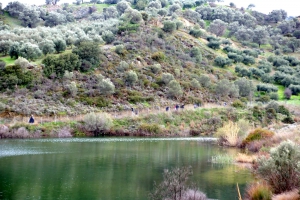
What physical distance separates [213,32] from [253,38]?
1295 cm

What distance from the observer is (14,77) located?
203 ft

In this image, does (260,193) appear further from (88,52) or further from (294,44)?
(294,44)

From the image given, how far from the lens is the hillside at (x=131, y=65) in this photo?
6369 cm

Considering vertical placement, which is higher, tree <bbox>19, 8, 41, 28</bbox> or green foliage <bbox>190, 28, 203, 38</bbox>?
tree <bbox>19, 8, 41, 28</bbox>

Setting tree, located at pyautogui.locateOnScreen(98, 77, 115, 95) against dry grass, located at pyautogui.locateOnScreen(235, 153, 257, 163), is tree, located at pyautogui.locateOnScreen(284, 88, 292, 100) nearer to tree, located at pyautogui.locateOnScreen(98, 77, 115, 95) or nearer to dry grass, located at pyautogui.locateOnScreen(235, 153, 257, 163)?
tree, located at pyautogui.locateOnScreen(98, 77, 115, 95)

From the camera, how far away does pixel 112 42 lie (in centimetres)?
9062

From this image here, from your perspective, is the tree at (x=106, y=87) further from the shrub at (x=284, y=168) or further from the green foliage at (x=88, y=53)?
the shrub at (x=284, y=168)

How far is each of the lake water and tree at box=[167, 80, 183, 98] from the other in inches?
1260

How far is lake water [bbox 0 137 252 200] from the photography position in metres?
20.8

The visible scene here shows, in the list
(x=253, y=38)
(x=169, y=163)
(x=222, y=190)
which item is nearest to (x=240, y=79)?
(x=253, y=38)

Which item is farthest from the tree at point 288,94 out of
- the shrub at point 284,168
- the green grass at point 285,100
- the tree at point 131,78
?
the shrub at point 284,168

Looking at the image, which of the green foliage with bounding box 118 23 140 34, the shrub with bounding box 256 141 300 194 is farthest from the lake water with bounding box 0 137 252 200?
the green foliage with bounding box 118 23 140 34

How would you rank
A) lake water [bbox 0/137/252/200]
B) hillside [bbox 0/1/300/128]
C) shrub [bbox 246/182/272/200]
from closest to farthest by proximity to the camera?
shrub [bbox 246/182/272/200]
lake water [bbox 0/137/252/200]
hillside [bbox 0/1/300/128]

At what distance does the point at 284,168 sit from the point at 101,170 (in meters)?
13.5
